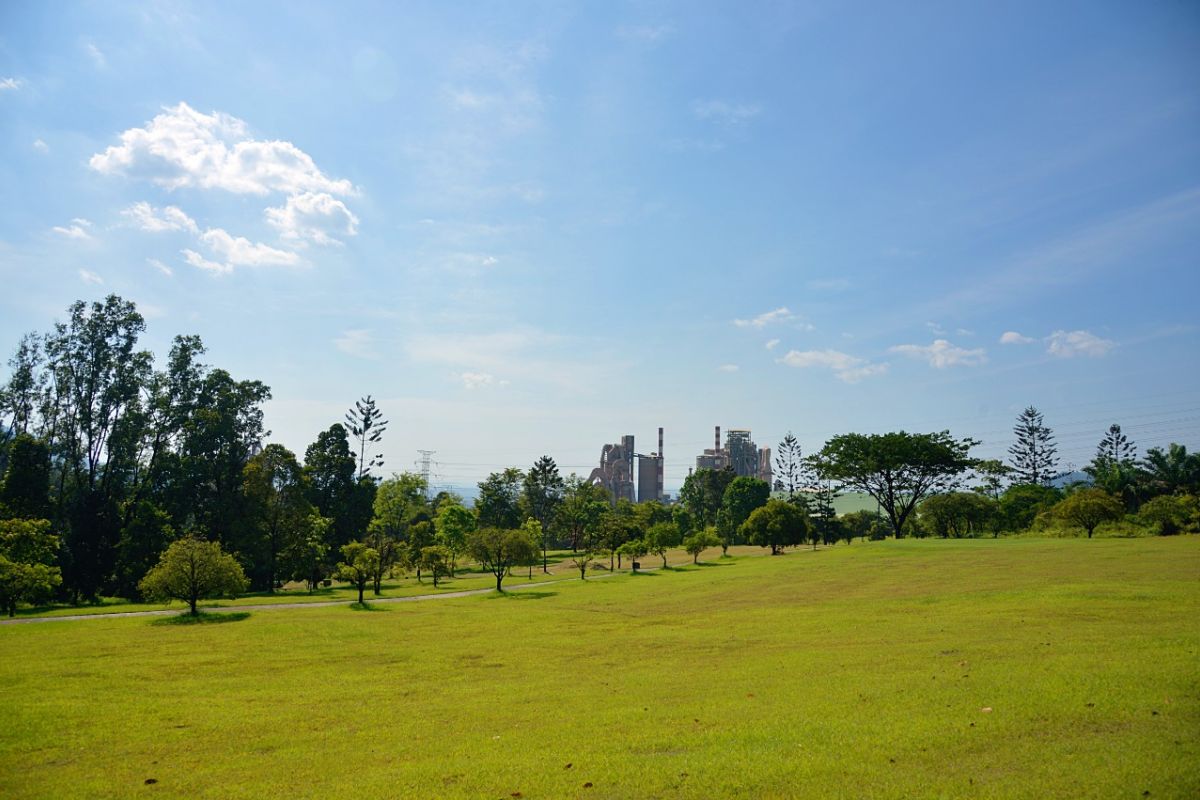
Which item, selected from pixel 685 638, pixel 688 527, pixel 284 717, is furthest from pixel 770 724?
pixel 688 527

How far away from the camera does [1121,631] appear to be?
1694cm

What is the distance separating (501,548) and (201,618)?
22.2m

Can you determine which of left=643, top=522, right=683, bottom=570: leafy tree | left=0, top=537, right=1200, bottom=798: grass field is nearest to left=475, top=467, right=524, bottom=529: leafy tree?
left=643, top=522, right=683, bottom=570: leafy tree

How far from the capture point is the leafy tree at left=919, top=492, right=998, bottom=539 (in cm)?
7506

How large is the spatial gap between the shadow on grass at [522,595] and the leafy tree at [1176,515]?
50.9 meters

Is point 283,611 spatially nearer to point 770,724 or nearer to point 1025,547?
point 770,724

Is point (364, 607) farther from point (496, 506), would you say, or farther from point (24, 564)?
point (496, 506)

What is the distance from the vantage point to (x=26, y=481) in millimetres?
45219

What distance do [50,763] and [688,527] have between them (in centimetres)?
10663

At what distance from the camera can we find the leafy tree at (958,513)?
75062 millimetres

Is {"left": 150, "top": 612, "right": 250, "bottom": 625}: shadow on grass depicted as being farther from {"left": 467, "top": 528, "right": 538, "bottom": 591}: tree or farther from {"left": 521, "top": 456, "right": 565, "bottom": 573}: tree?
{"left": 521, "top": 456, "right": 565, "bottom": 573}: tree

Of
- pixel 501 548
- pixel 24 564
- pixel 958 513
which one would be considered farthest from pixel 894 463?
pixel 24 564

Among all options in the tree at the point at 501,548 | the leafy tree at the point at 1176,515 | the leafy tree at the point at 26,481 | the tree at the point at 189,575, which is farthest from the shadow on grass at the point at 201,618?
the leafy tree at the point at 1176,515

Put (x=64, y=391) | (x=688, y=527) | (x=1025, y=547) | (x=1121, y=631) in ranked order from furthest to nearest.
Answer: (x=688, y=527)
(x=64, y=391)
(x=1025, y=547)
(x=1121, y=631)
